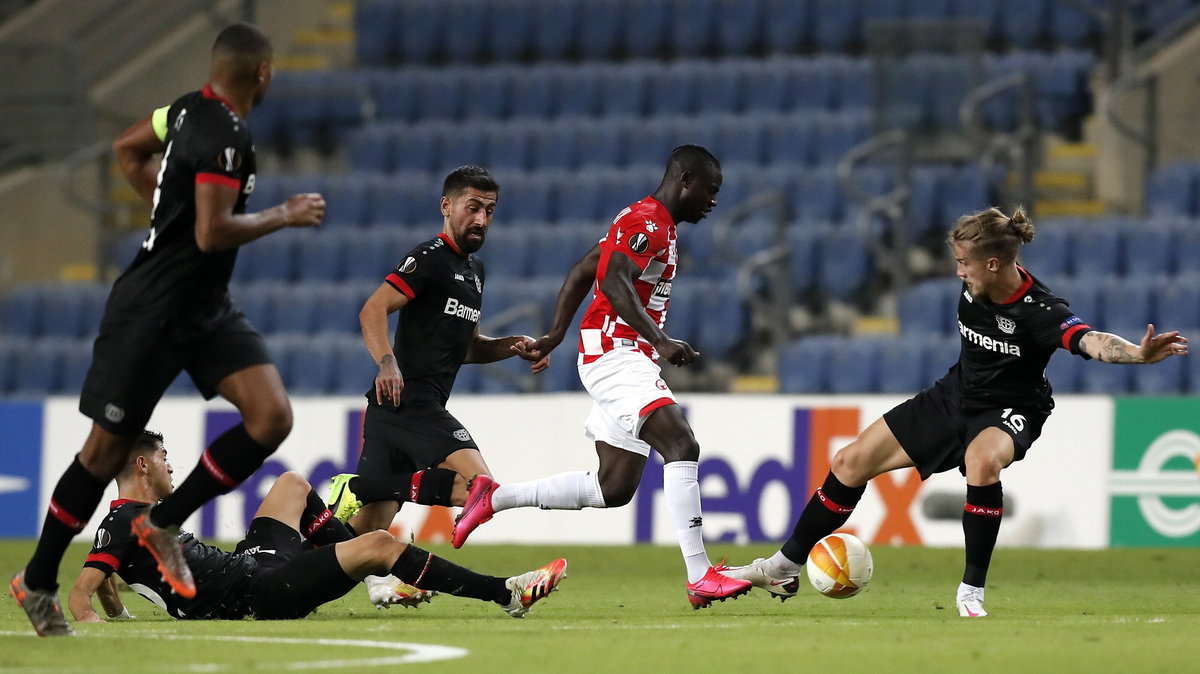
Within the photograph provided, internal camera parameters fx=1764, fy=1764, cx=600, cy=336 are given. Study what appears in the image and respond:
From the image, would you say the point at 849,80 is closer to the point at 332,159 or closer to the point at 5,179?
the point at 332,159

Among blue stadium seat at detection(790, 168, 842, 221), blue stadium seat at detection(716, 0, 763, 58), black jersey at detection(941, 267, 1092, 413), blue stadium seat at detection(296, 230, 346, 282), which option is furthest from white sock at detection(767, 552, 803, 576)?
blue stadium seat at detection(716, 0, 763, 58)

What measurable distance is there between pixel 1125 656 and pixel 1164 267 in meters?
9.24

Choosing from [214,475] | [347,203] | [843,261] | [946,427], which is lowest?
[214,475]

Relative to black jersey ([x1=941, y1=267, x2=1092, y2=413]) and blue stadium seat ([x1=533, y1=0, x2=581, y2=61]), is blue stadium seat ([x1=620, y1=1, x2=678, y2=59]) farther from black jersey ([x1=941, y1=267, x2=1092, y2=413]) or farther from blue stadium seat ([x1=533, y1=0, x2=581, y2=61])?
black jersey ([x1=941, y1=267, x2=1092, y2=413])


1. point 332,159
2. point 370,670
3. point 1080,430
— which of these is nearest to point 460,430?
point 370,670

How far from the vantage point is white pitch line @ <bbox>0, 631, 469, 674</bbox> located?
4957mm

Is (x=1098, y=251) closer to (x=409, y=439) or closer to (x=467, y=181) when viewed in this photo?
(x=467, y=181)

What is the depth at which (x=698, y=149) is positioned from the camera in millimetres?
7559

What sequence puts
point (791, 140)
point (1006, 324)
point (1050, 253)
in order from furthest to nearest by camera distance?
point (791, 140)
point (1050, 253)
point (1006, 324)

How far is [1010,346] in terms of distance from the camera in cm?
716

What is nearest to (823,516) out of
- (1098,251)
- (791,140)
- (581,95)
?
(1098,251)

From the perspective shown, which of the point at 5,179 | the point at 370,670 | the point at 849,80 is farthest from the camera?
A: the point at 5,179

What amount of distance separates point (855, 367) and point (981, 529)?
21.5ft

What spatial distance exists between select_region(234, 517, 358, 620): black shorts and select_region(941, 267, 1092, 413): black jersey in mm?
2678
